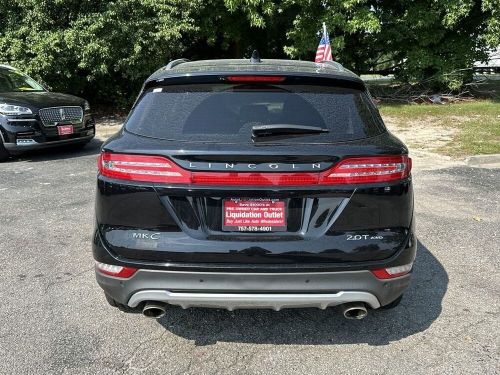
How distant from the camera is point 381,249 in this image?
260 centimetres

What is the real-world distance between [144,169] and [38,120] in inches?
266

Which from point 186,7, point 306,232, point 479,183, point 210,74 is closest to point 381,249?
point 306,232

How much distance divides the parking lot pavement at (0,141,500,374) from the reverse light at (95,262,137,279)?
1.83ft

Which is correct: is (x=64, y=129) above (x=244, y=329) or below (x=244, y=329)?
below

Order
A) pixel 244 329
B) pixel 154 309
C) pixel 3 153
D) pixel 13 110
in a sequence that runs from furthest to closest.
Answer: pixel 3 153
pixel 13 110
pixel 244 329
pixel 154 309

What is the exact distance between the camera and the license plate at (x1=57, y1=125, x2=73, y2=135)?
873 cm

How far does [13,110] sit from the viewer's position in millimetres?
8391

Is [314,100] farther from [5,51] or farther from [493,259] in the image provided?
[5,51]

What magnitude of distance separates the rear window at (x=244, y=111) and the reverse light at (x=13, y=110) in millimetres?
6413

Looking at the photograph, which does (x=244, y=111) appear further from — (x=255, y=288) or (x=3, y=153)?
(x=3, y=153)

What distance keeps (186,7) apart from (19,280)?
39.8 ft

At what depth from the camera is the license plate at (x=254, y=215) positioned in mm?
2512

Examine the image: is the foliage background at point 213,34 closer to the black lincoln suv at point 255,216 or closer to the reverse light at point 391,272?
the black lincoln suv at point 255,216

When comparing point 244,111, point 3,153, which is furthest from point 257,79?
point 3,153
